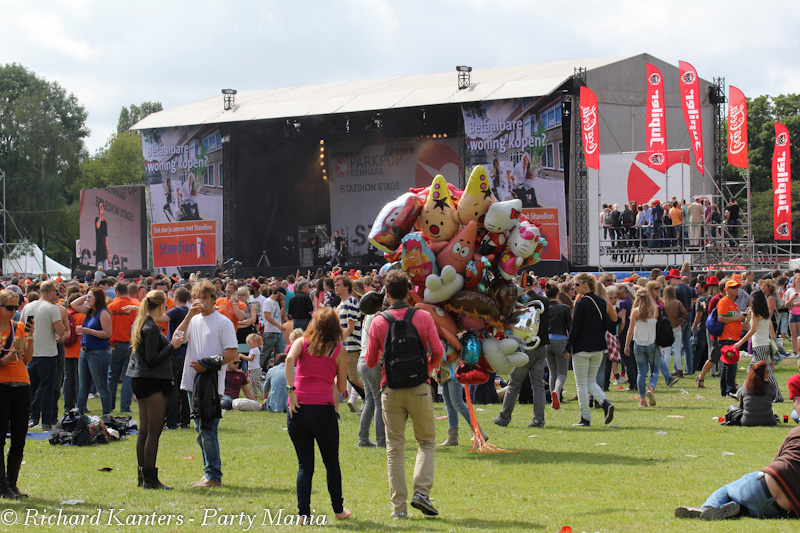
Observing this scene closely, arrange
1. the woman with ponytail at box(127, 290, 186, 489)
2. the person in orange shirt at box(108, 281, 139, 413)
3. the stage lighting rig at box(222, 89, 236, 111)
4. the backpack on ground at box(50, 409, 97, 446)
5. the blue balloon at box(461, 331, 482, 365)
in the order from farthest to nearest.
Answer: the stage lighting rig at box(222, 89, 236, 111), the person in orange shirt at box(108, 281, 139, 413), the backpack on ground at box(50, 409, 97, 446), the blue balloon at box(461, 331, 482, 365), the woman with ponytail at box(127, 290, 186, 489)

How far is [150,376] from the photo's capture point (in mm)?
6391

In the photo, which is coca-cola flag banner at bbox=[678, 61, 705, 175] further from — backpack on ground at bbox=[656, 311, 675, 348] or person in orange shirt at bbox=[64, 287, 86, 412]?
person in orange shirt at bbox=[64, 287, 86, 412]

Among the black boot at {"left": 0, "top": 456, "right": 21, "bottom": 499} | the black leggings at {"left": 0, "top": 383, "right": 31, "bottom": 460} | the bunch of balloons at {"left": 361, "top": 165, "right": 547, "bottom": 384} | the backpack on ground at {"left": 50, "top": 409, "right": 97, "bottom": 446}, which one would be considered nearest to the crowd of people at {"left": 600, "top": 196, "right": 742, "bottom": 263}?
the bunch of balloons at {"left": 361, "top": 165, "right": 547, "bottom": 384}

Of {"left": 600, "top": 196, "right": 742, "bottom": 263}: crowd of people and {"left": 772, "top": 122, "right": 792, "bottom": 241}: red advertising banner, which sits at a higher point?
{"left": 772, "top": 122, "right": 792, "bottom": 241}: red advertising banner

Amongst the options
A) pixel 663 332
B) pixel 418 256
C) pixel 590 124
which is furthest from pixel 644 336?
pixel 590 124

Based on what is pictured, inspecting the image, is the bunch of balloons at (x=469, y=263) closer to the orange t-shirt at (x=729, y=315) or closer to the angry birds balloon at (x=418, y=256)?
the angry birds balloon at (x=418, y=256)

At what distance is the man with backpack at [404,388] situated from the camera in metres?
5.52

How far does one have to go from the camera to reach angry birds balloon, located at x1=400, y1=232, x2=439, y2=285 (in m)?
7.62

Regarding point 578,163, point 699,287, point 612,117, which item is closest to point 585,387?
point 699,287

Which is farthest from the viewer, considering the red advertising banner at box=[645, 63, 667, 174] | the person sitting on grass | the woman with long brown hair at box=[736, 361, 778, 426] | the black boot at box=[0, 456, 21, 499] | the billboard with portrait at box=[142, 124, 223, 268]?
the billboard with portrait at box=[142, 124, 223, 268]

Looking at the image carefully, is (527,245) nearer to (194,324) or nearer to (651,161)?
(194,324)

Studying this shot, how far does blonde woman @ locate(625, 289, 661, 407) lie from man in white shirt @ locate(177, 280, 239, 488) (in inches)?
222

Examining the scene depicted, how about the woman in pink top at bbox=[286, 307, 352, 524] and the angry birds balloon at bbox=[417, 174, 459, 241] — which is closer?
the woman in pink top at bbox=[286, 307, 352, 524]

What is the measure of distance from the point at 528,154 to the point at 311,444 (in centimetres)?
1932
